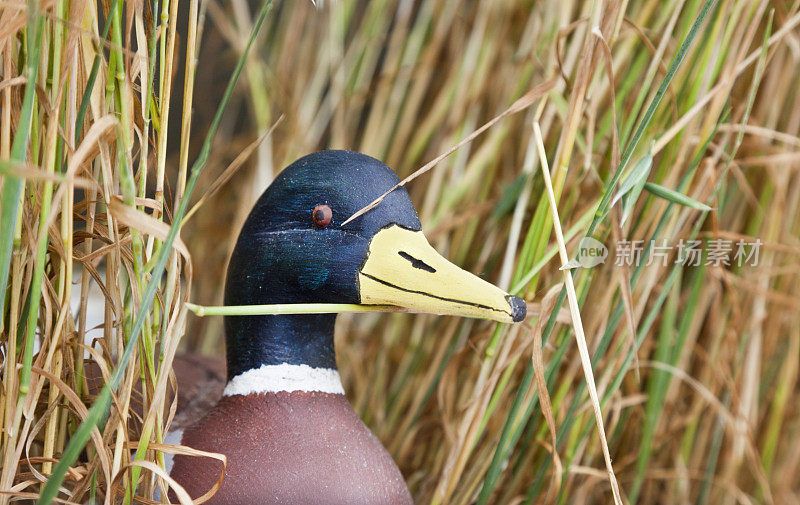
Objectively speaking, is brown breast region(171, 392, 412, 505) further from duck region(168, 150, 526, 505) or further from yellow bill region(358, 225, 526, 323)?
yellow bill region(358, 225, 526, 323)

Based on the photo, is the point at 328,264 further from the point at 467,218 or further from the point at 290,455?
the point at 467,218

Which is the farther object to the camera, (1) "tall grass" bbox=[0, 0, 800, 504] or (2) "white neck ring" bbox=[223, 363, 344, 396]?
(2) "white neck ring" bbox=[223, 363, 344, 396]

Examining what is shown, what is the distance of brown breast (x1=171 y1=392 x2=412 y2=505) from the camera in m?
0.58

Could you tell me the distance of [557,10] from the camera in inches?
35.2

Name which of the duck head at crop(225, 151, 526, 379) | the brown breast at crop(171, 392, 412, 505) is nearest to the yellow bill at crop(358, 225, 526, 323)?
the duck head at crop(225, 151, 526, 379)

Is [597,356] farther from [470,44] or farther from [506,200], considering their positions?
[470,44]

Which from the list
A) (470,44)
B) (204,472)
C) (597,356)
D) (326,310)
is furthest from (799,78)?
(204,472)

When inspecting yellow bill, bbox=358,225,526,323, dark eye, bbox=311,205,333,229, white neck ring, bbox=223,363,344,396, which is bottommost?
white neck ring, bbox=223,363,344,396

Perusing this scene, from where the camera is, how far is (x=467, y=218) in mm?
880

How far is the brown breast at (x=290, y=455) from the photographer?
0.58 metres

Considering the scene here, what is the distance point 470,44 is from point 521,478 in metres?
0.55

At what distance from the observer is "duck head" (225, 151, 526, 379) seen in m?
0.58

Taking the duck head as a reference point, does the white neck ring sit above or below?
below

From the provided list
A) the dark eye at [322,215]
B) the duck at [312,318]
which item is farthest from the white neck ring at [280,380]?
the dark eye at [322,215]
